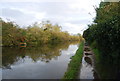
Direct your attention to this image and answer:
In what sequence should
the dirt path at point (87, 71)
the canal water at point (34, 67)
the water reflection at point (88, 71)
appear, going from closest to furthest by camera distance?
the water reflection at point (88, 71) < the dirt path at point (87, 71) < the canal water at point (34, 67)

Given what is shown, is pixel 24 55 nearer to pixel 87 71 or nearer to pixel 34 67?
pixel 34 67

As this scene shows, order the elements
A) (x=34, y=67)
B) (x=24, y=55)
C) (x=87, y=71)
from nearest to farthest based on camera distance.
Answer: (x=87, y=71) < (x=34, y=67) < (x=24, y=55)

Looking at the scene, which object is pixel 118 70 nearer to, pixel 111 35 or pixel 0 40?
pixel 111 35

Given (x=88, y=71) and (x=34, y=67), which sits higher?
(x=88, y=71)

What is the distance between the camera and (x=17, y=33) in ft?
74.8

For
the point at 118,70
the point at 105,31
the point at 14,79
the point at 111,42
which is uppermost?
the point at 105,31

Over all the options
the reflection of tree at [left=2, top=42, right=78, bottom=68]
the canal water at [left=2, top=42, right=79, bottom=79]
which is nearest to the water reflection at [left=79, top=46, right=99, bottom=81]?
the canal water at [left=2, top=42, right=79, bottom=79]

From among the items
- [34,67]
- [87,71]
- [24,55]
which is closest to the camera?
[87,71]

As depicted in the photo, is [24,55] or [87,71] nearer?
[87,71]

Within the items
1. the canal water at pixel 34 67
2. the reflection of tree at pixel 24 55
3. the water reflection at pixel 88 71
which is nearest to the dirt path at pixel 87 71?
the water reflection at pixel 88 71

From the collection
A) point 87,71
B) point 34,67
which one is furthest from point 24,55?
point 87,71

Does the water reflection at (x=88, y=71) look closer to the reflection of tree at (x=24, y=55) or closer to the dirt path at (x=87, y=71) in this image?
the dirt path at (x=87, y=71)

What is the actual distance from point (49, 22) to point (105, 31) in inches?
1545

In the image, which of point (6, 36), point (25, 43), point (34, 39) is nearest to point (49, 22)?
point (34, 39)
